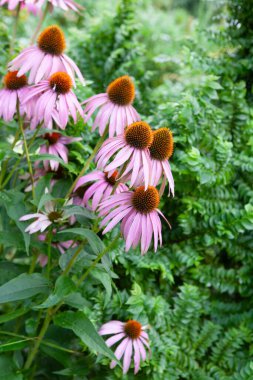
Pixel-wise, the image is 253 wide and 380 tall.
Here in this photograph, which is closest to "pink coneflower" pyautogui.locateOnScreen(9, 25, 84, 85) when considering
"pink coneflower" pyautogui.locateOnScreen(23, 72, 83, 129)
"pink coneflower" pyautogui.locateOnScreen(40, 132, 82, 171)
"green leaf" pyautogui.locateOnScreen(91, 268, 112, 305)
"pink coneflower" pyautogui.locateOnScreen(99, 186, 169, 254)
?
"pink coneflower" pyautogui.locateOnScreen(23, 72, 83, 129)

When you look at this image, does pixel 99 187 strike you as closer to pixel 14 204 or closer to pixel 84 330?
pixel 14 204

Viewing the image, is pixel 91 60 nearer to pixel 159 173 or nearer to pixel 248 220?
pixel 248 220

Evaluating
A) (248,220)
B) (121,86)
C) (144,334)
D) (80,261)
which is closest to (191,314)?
(144,334)

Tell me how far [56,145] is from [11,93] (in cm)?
21

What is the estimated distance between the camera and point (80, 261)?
1.18m

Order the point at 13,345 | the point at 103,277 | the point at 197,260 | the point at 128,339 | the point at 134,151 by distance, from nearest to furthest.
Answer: the point at 134,151 < the point at 103,277 < the point at 13,345 < the point at 128,339 < the point at 197,260

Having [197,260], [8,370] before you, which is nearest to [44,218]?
[8,370]

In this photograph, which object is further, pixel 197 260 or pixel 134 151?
pixel 197 260

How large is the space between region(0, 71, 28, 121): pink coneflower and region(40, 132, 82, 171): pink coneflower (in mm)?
145

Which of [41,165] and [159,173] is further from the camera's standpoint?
[41,165]

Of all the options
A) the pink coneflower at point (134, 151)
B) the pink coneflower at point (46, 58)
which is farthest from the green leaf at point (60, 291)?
the pink coneflower at point (46, 58)

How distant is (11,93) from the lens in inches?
50.6

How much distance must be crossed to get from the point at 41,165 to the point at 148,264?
435 mm

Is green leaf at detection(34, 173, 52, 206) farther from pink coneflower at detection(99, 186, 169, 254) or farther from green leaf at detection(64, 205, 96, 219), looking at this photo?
pink coneflower at detection(99, 186, 169, 254)
